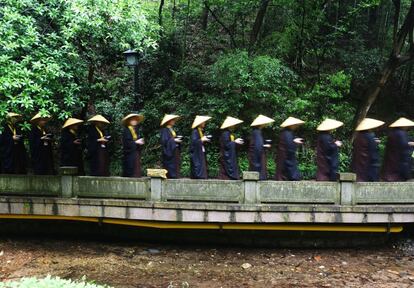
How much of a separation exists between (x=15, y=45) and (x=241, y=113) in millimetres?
8544

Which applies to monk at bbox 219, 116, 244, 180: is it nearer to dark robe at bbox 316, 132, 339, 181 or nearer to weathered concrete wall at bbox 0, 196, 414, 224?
weathered concrete wall at bbox 0, 196, 414, 224

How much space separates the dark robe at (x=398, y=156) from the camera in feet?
29.2

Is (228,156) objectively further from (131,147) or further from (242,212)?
(131,147)

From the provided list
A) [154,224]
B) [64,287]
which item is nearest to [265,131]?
[154,224]

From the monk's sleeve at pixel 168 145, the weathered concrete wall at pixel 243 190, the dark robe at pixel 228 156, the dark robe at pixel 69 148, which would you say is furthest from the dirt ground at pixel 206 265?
the monk's sleeve at pixel 168 145

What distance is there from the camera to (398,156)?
353 inches

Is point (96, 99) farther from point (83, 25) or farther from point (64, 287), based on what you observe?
point (64, 287)

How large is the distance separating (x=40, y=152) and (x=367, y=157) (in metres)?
7.64

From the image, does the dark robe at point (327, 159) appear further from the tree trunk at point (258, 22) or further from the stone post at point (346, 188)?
the tree trunk at point (258, 22)

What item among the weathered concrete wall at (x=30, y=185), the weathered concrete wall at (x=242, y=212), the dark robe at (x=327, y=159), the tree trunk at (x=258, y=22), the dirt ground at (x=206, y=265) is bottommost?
the dirt ground at (x=206, y=265)

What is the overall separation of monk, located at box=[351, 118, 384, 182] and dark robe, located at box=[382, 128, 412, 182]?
338 millimetres

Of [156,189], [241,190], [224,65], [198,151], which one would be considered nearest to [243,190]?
[241,190]

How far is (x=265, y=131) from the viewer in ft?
48.9

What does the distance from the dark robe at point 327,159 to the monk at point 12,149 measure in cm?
699
